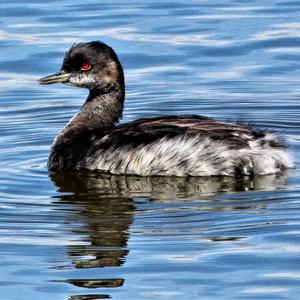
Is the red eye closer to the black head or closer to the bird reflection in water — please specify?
the black head

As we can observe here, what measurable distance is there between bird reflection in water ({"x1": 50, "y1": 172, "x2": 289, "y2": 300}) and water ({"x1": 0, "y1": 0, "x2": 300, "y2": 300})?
0.06 feet

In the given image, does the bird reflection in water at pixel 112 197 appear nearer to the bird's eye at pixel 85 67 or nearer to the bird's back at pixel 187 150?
the bird's back at pixel 187 150

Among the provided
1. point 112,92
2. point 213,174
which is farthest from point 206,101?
point 213,174

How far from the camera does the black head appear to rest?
13.3 meters

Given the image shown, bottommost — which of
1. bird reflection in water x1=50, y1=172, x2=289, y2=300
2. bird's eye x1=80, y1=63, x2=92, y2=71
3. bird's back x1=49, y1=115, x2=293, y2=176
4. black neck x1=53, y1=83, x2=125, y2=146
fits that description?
bird reflection in water x1=50, y1=172, x2=289, y2=300

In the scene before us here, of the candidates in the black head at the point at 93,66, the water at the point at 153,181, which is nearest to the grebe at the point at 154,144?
the black head at the point at 93,66

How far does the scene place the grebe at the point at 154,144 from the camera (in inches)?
477

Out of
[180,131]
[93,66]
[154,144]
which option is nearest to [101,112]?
[93,66]

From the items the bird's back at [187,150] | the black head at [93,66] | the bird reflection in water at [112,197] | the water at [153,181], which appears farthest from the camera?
the black head at [93,66]

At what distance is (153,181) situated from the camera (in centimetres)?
1234

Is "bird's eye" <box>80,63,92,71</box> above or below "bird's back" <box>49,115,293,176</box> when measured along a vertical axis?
above

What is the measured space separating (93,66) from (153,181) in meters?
1.60

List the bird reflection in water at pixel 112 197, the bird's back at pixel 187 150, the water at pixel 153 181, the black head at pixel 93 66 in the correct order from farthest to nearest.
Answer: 1. the black head at pixel 93 66
2. the bird's back at pixel 187 150
3. the bird reflection in water at pixel 112 197
4. the water at pixel 153 181

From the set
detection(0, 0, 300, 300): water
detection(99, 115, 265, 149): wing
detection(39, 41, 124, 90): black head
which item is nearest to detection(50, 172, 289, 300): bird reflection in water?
detection(0, 0, 300, 300): water
